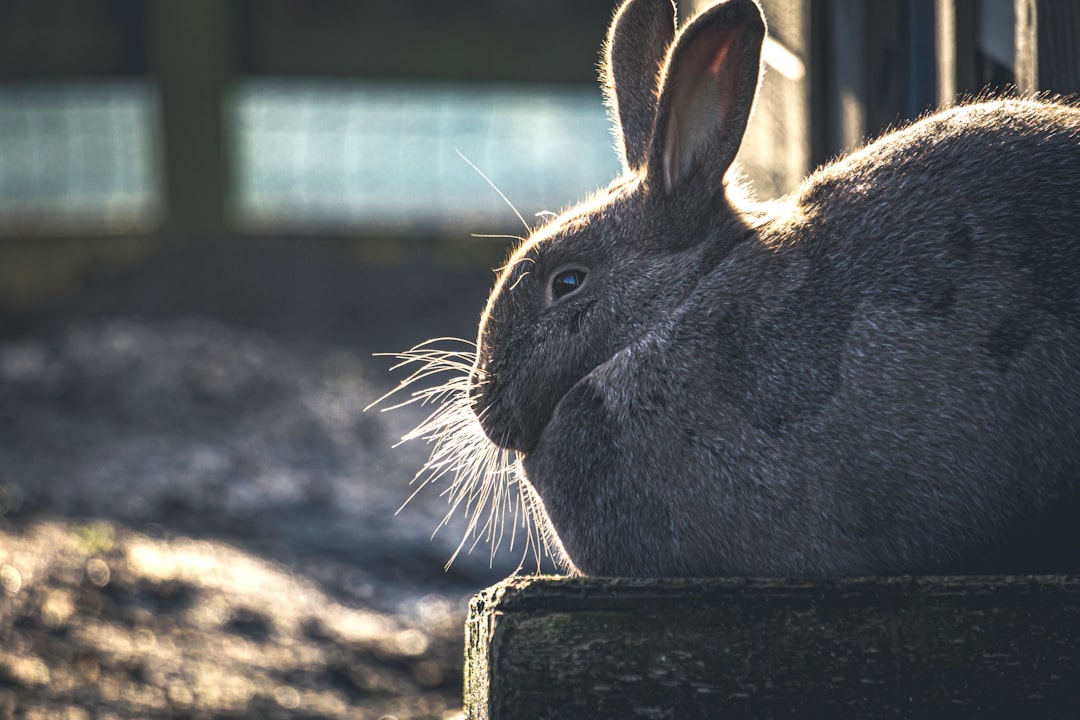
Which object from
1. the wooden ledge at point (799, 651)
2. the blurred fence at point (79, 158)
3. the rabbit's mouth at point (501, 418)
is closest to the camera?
the wooden ledge at point (799, 651)

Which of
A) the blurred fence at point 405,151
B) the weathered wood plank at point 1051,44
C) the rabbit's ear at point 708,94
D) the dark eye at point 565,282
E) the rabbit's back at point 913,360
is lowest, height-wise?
the rabbit's back at point 913,360

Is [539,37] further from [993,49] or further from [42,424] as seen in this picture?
[993,49]

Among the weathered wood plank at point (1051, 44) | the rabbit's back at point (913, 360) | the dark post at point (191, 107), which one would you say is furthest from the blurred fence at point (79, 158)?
the rabbit's back at point (913, 360)

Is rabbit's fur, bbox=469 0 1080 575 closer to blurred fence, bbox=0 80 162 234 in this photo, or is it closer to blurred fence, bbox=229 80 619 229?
blurred fence, bbox=229 80 619 229

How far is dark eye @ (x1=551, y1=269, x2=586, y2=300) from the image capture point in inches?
93.8

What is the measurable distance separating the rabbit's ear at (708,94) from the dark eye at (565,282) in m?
0.23

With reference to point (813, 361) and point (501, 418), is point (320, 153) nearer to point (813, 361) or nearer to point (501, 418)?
point (501, 418)

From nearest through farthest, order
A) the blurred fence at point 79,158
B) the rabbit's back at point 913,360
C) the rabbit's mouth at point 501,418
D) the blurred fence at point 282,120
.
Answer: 1. the rabbit's back at point 913,360
2. the rabbit's mouth at point 501,418
3. the blurred fence at point 79,158
4. the blurred fence at point 282,120

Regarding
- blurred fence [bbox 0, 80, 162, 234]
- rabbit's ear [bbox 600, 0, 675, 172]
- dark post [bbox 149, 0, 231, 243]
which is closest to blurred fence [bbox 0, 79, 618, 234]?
blurred fence [bbox 0, 80, 162, 234]

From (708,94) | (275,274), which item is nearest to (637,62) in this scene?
(708,94)

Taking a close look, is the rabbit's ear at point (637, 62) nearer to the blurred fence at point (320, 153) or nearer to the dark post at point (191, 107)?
the blurred fence at point (320, 153)

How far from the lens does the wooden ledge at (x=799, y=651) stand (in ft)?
5.52

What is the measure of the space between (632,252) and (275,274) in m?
6.29

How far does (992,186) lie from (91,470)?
188 inches
